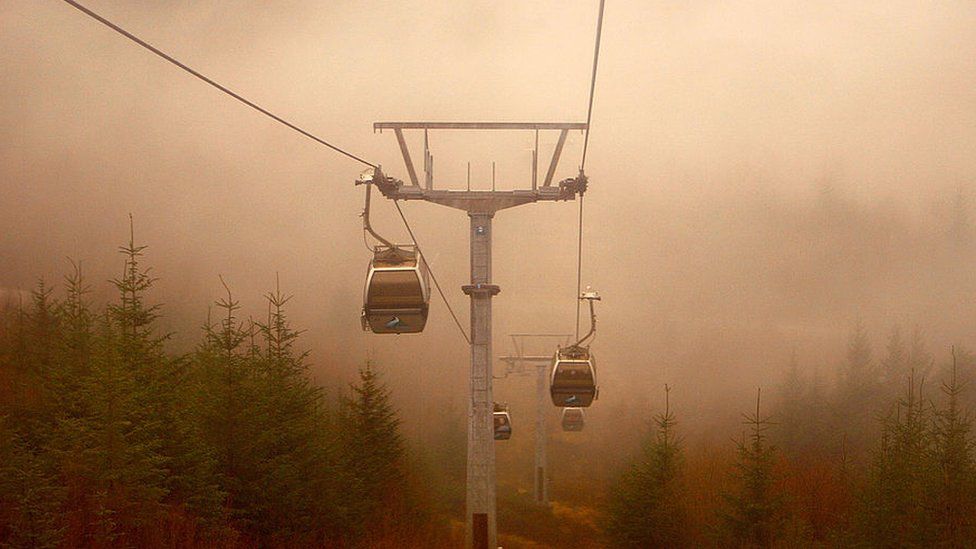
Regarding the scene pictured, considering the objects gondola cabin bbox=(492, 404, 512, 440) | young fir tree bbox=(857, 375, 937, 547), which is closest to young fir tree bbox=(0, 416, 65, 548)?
gondola cabin bbox=(492, 404, 512, 440)

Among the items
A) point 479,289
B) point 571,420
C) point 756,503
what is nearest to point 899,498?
point 756,503

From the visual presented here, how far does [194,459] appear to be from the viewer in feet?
53.9

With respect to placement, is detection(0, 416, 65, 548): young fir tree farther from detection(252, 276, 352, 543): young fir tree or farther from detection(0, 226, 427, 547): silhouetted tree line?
detection(252, 276, 352, 543): young fir tree

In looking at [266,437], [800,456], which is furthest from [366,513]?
[800,456]

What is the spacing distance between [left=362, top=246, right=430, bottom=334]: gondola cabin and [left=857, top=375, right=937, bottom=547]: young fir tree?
1716 centimetres

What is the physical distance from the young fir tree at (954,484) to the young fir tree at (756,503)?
4351mm

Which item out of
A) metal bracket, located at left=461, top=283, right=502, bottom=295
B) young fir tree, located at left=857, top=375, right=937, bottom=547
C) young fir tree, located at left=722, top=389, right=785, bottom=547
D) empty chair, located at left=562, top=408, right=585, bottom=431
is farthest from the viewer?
empty chair, located at left=562, top=408, right=585, bottom=431

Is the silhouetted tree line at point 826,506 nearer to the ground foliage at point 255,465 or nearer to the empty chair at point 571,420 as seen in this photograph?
the ground foliage at point 255,465

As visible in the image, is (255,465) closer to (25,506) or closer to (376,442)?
(25,506)

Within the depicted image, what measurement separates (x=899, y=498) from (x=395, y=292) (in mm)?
18681

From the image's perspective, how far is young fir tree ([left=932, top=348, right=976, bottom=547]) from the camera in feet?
79.9

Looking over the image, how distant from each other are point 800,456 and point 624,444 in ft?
88.9

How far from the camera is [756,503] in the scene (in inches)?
1069

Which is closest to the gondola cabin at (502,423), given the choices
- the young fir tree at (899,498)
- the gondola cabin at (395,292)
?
the young fir tree at (899,498)
